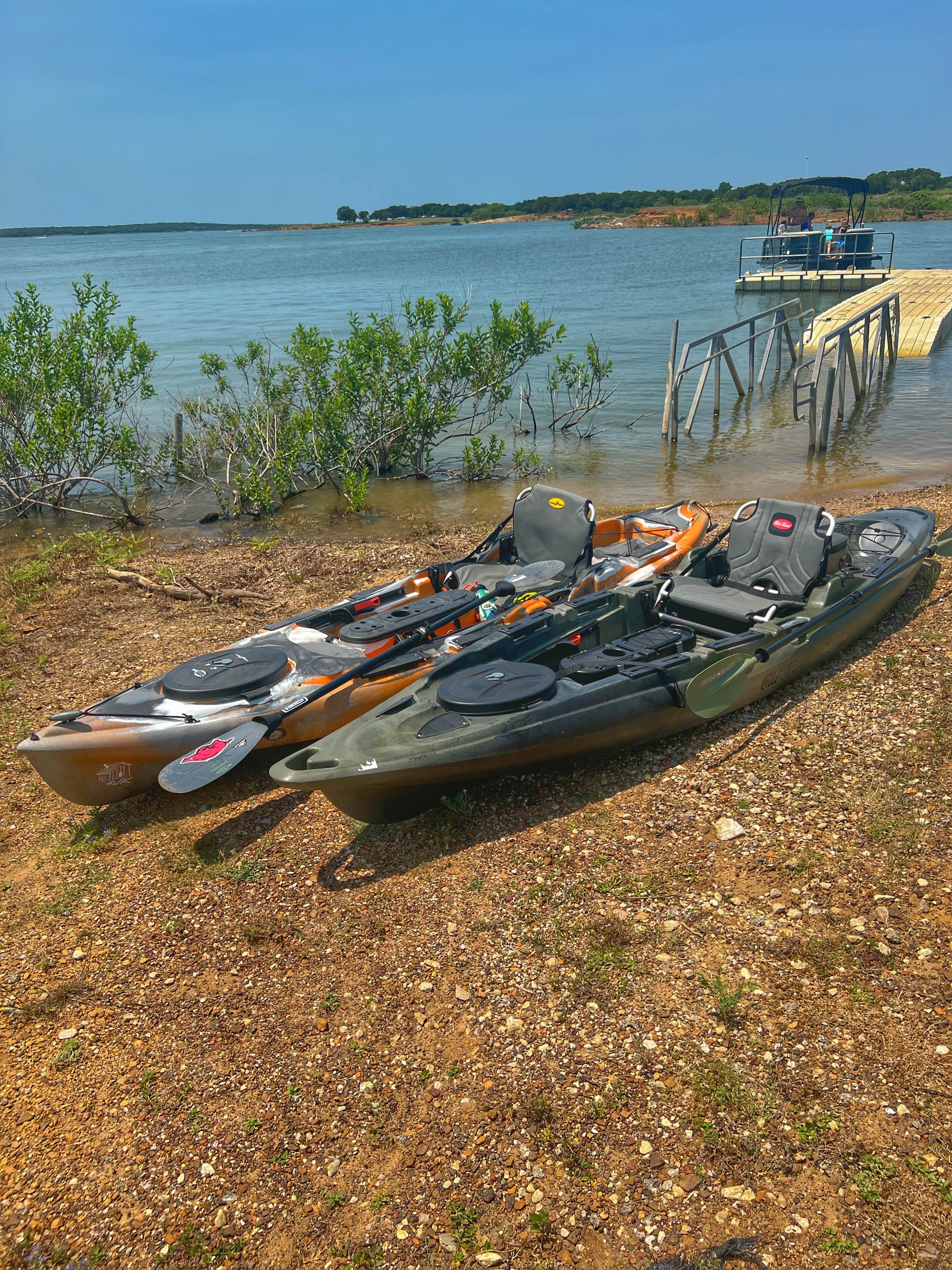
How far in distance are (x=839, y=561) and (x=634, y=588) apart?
2.08 metres

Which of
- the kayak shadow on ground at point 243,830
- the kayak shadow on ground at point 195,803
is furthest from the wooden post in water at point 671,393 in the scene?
the kayak shadow on ground at point 243,830

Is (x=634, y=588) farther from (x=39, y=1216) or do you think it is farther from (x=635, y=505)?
(x=635, y=505)

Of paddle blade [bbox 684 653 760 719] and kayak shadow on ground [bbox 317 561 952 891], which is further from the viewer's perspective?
paddle blade [bbox 684 653 760 719]

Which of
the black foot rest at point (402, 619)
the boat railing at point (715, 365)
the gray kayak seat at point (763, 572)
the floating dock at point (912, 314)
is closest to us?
the black foot rest at point (402, 619)

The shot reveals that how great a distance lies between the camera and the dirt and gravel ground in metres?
3.71

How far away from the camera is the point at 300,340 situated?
1566cm

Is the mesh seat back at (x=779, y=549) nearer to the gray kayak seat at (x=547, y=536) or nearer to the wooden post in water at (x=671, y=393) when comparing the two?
the gray kayak seat at (x=547, y=536)

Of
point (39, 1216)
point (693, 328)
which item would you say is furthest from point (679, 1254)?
point (693, 328)

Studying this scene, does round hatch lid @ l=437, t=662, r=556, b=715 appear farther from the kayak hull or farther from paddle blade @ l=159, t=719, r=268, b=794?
paddle blade @ l=159, t=719, r=268, b=794

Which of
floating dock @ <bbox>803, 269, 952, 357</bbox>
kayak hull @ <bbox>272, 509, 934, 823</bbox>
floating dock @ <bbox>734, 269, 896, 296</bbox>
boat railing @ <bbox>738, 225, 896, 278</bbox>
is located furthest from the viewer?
boat railing @ <bbox>738, 225, 896, 278</bbox>

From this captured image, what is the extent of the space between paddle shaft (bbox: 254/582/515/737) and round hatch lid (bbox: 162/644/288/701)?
0.98 feet

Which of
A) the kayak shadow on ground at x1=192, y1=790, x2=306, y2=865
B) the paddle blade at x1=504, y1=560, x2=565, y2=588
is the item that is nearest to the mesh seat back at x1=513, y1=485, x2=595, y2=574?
the paddle blade at x1=504, y1=560, x2=565, y2=588

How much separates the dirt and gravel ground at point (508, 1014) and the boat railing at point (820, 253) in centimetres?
3598

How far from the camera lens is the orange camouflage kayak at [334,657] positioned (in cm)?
645
